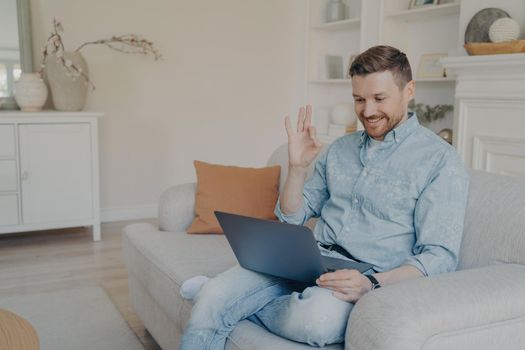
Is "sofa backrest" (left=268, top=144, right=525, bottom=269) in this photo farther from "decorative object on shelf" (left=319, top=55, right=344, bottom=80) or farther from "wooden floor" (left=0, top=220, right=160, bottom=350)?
"decorative object on shelf" (left=319, top=55, right=344, bottom=80)

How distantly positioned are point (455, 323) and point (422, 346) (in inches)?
3.9

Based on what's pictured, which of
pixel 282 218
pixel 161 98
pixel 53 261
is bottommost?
pixel 53 261

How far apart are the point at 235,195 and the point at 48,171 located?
172cm

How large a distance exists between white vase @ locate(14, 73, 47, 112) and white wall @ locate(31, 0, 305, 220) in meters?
0.35

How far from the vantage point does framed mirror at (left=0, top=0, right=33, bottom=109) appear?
13.0 ft

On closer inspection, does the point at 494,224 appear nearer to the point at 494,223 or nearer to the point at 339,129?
the point at 494,223

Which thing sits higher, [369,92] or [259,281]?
[369,92]

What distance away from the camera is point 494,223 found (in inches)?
61.4

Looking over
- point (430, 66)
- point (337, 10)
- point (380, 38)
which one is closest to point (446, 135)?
point (430, 66)

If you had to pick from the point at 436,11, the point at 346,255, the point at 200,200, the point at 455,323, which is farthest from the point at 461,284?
the point at 436,11

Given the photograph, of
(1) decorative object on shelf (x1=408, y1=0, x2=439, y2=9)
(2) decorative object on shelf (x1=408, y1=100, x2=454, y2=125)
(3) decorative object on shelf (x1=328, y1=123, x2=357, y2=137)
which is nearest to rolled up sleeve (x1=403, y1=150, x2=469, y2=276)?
(2) decorative object on shelf (x1=408, y1=100, x2=454, y2=125)

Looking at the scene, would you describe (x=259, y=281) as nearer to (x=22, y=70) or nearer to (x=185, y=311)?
(x=185, y=311)

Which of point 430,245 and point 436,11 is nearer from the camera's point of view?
point 430,245

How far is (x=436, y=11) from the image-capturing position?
12.9ft
